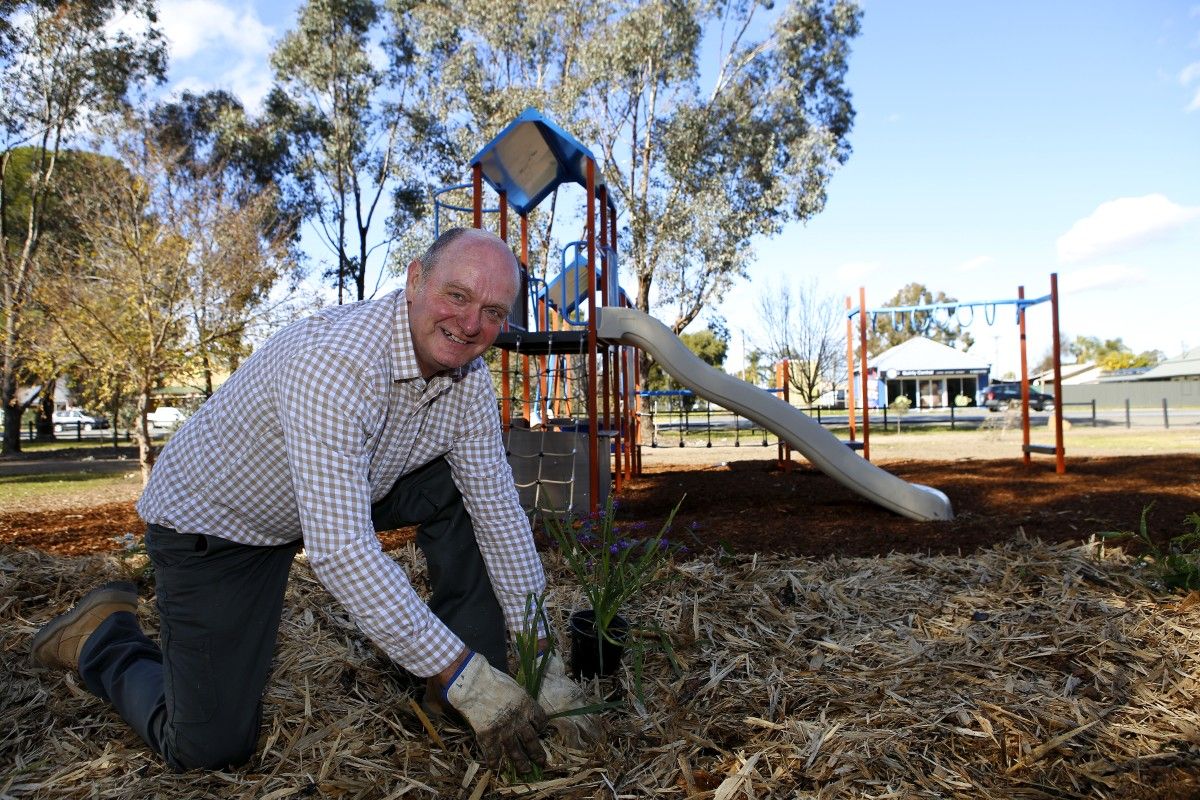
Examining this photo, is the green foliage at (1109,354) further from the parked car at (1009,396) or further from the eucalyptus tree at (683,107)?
the eucalyptus tree at (683,107)

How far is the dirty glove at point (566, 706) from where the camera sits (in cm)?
218

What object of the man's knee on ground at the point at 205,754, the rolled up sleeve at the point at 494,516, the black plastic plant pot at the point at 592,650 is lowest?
the man's knee on ground at the point at 205,754

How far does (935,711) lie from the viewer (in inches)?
89.0

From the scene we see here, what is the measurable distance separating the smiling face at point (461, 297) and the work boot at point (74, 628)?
5.01 feet

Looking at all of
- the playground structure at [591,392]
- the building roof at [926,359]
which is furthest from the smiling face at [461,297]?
the building roof at [926,359]

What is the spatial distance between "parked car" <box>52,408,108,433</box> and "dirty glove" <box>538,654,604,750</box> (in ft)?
136

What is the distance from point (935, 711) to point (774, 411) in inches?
192

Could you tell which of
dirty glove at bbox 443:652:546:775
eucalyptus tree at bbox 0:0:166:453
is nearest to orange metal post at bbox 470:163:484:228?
dirty glove at bbox 443:652:546:775

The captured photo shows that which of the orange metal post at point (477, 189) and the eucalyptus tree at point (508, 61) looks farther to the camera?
the eucalyptus tree at point (508, 61)

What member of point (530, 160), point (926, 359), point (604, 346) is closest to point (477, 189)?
point (530, 160)

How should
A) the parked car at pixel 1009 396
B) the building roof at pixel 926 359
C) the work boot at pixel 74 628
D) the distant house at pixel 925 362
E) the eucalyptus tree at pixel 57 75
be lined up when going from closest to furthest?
the work boot at pixel 74 628 → the eucalyptus tree at pixel 57 75 → the parked car at pixel 1009 396 → the distant house at pixel 925 362 → the building roof at pixel 926 359

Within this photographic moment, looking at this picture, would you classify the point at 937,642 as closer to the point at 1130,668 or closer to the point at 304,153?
the point at 1130,668

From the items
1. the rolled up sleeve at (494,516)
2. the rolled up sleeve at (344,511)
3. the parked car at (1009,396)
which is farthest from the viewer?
the parked car at (1009,396)

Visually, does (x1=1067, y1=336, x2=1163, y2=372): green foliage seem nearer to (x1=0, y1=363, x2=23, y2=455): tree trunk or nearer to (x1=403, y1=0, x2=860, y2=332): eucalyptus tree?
(x1=403, y1=0, x2=860, y2=332): eucalyptus tree
